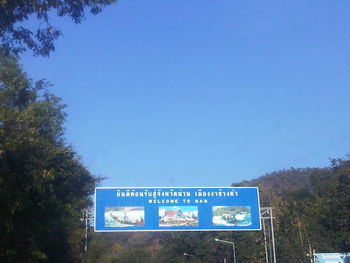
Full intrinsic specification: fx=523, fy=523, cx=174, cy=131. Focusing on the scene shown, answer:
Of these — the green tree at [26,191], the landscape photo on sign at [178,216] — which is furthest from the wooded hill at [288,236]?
the green tree at [26,191]

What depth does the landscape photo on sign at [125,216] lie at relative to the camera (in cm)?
2833

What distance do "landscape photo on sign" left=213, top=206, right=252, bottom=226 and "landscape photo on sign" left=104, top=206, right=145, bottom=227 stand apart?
4098mm

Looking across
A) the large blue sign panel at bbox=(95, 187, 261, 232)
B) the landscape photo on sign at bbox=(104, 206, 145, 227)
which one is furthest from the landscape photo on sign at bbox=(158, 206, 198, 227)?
the landscape photo on sign at bbox=(104, 206, 145, 227)

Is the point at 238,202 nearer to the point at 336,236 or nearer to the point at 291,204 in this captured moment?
the point at 336,236

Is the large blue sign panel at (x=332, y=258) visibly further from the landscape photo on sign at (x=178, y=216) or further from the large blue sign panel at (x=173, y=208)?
the landscape photo on sign at (x=178, y=216)

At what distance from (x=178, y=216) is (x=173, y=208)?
1.72 feet

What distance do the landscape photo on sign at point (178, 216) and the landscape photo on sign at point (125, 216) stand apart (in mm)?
1091

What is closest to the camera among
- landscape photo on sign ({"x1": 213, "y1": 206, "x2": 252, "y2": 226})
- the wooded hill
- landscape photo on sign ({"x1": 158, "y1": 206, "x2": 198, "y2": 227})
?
landscape photo on sign ({"x1": 158, "y1": 206, "x2": 198, "y2": 227})

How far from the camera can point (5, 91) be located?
2419cm

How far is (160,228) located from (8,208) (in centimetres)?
1518

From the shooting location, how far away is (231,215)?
28953 mm

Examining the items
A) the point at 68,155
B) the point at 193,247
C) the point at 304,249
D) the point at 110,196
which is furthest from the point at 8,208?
the point at 193,247

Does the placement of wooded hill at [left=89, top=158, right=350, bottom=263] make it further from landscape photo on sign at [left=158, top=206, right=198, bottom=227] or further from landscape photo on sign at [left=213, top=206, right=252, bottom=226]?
landscape photo on sign at [left=158, top=206, right=198, bottom=227]

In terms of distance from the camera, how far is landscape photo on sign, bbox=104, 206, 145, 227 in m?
28.3
